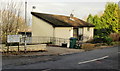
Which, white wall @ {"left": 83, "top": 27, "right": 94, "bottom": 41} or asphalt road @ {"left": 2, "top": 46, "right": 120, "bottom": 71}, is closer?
asphalt road @ {"left": 2, "top": 46, "right": 120, "bottom": 71}

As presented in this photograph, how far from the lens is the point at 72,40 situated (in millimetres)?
19203

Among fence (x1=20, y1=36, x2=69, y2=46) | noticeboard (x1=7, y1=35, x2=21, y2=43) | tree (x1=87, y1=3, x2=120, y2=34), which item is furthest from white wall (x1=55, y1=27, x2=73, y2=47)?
tree (x1=87, y1=3, x2=120, y2=34)

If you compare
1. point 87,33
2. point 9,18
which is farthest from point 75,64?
point 87,33

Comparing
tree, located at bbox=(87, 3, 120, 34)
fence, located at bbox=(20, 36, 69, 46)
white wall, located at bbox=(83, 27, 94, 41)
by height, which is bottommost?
fence, located at bbox=(20, 36, 69, 46)

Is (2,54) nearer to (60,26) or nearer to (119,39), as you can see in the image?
(60,26)

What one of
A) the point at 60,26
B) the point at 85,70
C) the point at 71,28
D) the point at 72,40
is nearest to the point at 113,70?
the point at 85,70

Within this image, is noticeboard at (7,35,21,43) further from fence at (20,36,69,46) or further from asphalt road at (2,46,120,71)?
fence at (20,36,69,46)

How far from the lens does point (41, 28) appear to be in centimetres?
2619

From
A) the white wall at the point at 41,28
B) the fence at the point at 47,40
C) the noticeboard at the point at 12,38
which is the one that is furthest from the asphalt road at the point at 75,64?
the white wall at the point at 41,28

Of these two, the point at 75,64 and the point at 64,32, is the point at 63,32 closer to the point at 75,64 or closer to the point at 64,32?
the point at 64,32

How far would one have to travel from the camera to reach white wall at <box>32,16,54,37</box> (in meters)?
25.4

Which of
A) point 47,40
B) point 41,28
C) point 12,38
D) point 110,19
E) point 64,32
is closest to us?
point 12,38

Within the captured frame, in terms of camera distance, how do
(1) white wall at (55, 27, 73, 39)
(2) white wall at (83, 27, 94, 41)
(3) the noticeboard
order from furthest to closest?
1. (2) white wall at (83, 27, 94, 41)
2. (1) white wall at (55, 27, 73, 39)
3. (3) the noticeboard

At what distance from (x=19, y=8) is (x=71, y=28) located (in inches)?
408
